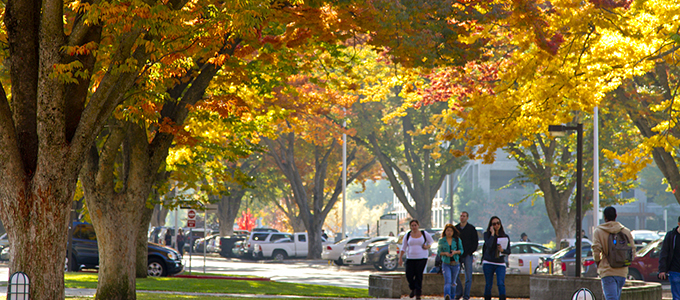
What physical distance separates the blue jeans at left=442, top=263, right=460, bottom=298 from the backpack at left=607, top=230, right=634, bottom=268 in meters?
4.12

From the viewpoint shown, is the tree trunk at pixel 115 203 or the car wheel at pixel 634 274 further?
the car wheel at pixel 634 274

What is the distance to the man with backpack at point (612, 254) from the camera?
9367 mm

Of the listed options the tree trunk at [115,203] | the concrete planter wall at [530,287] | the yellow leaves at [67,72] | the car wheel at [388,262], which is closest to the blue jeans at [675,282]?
the concrete planter wall at [530,287]

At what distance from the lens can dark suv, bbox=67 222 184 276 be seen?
22.6m

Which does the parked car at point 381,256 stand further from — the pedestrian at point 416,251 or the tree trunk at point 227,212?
the tree trunk at point 227,212

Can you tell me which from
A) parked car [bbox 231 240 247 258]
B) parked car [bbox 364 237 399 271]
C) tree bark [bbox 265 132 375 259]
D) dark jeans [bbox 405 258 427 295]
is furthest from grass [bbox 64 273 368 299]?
parked car [bbox 231 240 247 258]

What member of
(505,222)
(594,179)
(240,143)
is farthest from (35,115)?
(505,222)

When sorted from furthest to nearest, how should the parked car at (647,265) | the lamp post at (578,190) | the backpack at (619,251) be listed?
the parked car at (647,265)
the lamp post at (578,190)
the backpack at (619,251)

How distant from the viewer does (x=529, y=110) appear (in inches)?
559

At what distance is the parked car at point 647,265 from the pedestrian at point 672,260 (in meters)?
11.8

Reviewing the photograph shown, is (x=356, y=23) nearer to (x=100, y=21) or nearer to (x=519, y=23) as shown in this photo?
(x=519, y=23)

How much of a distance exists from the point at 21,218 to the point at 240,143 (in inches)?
481

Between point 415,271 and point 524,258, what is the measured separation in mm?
12194

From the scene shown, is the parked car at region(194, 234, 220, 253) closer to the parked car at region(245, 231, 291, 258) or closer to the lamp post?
the parked car at region(245, 231, 291, 258)
